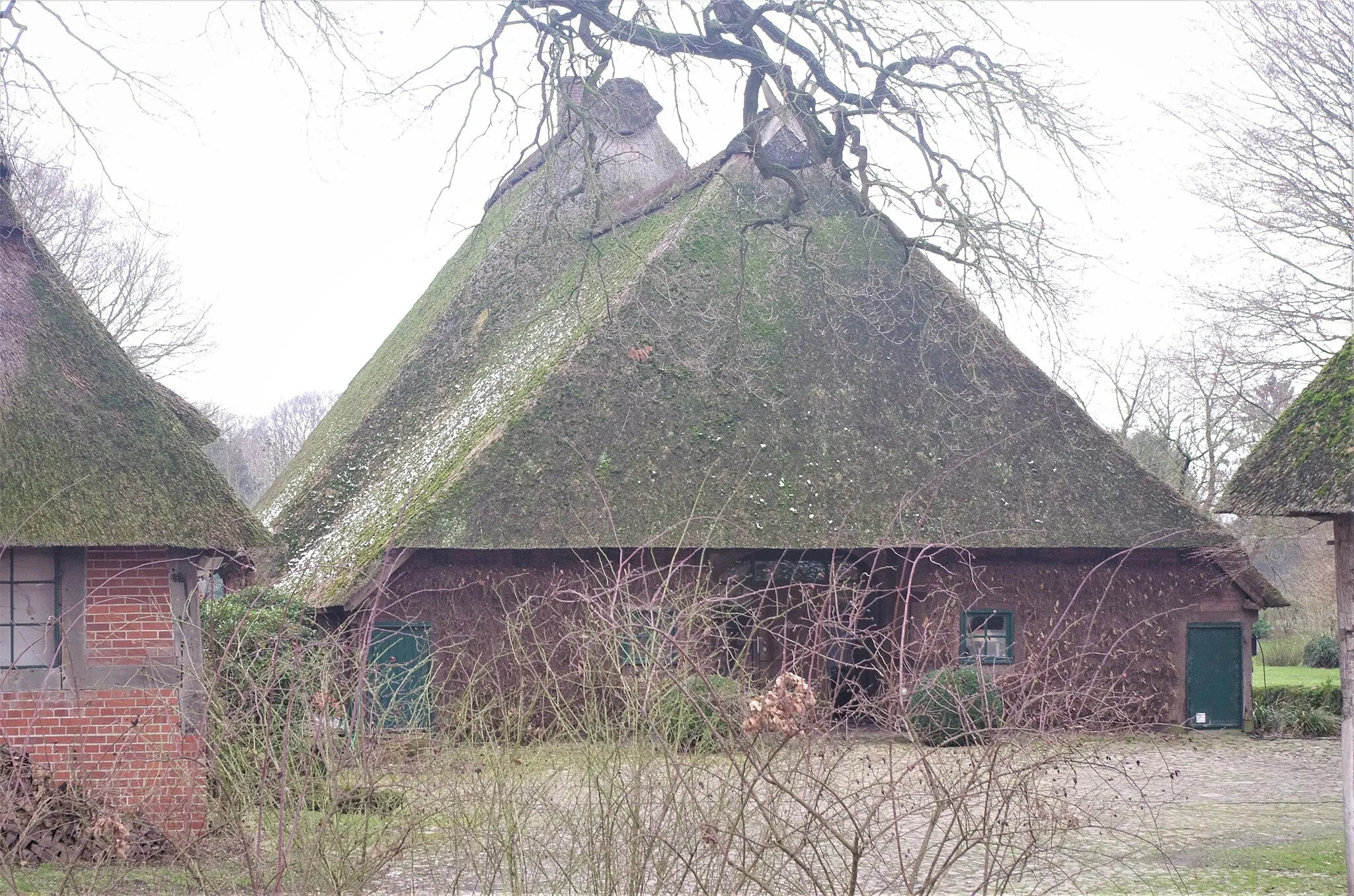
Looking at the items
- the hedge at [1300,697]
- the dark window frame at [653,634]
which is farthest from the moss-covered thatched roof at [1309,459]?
the hedge at [1300,697]

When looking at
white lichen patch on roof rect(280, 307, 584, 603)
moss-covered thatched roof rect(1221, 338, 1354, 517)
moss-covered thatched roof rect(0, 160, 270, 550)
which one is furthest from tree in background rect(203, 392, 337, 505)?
moss-covered thatched roof rect(1221, 338, 1354, 517)

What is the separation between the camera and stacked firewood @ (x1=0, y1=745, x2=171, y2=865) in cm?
521

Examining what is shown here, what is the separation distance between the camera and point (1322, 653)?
28.2 m

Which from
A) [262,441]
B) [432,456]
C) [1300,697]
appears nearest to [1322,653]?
[1300,697]

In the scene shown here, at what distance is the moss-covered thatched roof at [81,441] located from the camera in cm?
937

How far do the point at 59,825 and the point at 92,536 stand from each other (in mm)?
2041

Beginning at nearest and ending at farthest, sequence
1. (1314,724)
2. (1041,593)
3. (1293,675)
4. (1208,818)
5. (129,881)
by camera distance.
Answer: (129,881) < (1208,818) < (1041,593) < (1314,724) < (1293,675)

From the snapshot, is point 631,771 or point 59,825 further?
point 59,825

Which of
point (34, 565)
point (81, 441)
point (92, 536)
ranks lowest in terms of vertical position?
point (34, 565)

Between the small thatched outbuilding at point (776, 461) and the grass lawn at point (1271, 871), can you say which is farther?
the small thatched outbuilding at point (776, 461)

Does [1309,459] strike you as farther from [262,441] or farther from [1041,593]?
[262,441]

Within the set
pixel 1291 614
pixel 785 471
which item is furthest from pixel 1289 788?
pixel 1291 614

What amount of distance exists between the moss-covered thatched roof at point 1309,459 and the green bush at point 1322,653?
20.6 m

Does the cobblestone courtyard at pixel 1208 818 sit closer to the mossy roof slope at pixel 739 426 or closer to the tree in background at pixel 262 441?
the mossy roof slope at pixel 739 426
